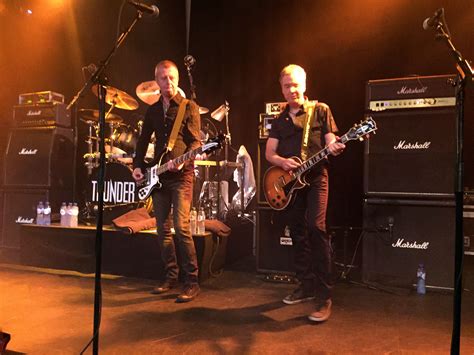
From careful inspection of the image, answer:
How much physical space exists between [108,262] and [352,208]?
9.70 feet

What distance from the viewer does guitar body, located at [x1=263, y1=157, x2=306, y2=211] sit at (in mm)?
3023

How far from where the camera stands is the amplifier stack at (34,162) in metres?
5.08

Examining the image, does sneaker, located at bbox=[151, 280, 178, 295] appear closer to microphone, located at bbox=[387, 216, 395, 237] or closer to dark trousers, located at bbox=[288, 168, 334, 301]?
dark trousers, located at bbox=[288, 168, 334, 301]

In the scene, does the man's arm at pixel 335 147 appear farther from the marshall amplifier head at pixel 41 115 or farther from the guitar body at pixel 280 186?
the marshall amplifier head at pixel 41 115

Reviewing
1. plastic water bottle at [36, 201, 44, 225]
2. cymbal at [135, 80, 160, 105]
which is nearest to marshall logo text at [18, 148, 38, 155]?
plastic water bottle at [36, 201, 44, 225]

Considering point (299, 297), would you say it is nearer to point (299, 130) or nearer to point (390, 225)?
point (390, 225)

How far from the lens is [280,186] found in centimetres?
314

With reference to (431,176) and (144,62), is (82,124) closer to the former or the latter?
(144,62)

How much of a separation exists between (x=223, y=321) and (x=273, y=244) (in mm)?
1453

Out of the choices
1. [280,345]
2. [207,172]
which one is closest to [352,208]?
[207,172]

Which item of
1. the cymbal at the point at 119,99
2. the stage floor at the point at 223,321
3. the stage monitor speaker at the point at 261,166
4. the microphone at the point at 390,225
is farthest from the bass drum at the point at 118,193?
the microphone at the point at 390,225

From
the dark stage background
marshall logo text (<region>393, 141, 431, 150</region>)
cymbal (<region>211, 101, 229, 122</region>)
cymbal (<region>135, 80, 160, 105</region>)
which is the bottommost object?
marshall logo text (<region>393, 141, 431, 150</region>)

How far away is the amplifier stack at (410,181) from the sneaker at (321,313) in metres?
1.06

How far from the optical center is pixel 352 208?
4.83m
